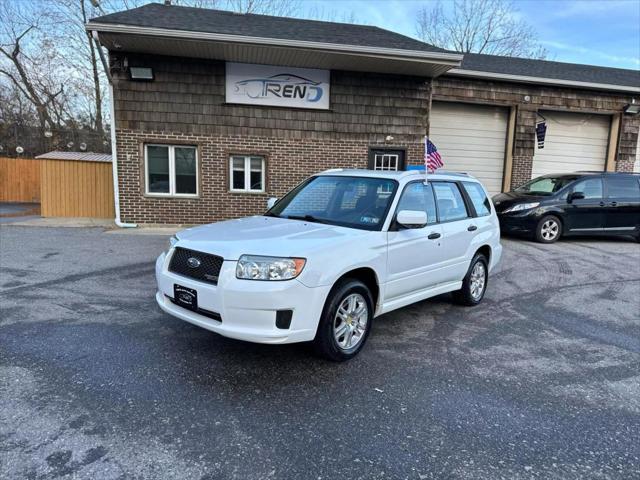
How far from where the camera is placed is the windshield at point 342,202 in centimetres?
421

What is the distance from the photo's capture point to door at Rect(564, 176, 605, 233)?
10.4m

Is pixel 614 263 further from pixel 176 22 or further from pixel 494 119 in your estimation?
pixel 176 22

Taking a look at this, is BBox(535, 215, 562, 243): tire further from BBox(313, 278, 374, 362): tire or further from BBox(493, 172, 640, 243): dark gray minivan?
BBox(313, 278, 374, 362): tire

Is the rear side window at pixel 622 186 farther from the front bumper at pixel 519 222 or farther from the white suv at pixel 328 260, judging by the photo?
the white suv at pixel 328 260

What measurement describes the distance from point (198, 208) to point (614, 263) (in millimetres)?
9339

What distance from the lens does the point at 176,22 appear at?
10.2 m

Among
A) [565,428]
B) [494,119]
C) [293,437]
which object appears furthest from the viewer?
[494,119]

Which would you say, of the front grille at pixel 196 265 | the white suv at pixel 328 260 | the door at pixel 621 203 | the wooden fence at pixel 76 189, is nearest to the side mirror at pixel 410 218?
the white suv at pixel 328 260

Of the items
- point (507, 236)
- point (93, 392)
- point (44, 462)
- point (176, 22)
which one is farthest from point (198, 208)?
point (44, 462)

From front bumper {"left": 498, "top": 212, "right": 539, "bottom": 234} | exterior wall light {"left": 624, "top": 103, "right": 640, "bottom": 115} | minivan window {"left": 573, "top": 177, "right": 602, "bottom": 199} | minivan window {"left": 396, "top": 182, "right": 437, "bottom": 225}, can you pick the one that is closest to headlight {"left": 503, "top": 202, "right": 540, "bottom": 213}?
front bumper {"left": 498, "top": 212, "right": 539, "bottom": 234}

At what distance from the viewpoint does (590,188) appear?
34.6 feet

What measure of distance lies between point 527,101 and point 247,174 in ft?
29.4

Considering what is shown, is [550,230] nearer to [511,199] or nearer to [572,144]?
[511,199]

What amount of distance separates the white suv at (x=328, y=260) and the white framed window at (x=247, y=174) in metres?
6.99
